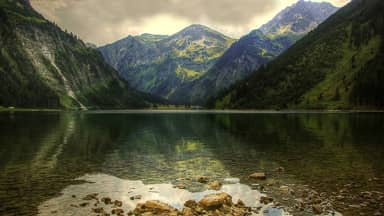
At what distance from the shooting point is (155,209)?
994 inches

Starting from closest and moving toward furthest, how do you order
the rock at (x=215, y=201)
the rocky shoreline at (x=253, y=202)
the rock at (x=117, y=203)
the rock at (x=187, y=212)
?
the rock at (x=187, y=212) < the rocky shoreline at (x=253, y=202) < the rock at (x=215, y=201) < the rock at (x=117, y=203)

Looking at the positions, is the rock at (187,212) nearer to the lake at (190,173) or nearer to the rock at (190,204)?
the rock at (190,204)

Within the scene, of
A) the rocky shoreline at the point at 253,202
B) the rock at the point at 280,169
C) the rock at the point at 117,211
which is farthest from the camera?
the rock at the point at 280,169

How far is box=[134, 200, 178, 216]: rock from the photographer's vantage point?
2503 cm

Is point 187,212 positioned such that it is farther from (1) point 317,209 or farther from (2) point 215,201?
(1) point 317,209

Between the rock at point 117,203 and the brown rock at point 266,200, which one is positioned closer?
the rock at point 117,203

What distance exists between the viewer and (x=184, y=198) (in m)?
29.9

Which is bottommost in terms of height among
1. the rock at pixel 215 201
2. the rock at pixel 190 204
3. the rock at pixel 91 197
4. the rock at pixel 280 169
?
the rock at pixel 91 197

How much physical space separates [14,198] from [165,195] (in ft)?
44.4

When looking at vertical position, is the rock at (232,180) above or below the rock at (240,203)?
below

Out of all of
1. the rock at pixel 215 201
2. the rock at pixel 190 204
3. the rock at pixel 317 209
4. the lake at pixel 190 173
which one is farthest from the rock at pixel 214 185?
the rock at pixel 317 209

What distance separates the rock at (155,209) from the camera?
82.1ft

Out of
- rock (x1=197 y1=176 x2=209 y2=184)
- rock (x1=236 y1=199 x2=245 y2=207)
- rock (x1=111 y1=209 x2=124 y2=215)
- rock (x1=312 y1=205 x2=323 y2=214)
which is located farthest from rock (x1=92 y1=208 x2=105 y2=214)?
rock (x1=312 y1=205 x2=323 y2=214)

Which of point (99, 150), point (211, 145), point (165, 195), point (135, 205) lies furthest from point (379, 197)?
point (99, 150)
